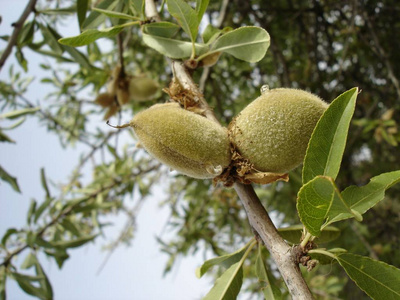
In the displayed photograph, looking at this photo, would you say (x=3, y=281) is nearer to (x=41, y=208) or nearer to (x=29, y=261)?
(x=29, y=261)

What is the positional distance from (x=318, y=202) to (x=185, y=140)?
33 cm

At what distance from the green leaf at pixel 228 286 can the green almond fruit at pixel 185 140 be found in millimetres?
272

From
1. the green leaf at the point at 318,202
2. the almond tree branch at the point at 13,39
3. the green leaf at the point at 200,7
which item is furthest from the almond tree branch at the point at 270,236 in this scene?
the almond tree branch at the point at 13,39

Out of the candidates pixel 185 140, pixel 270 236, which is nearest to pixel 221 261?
pixel 270 236

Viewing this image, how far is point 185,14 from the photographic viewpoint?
106 cm

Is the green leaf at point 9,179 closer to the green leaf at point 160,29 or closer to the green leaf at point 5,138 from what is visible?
the green leaf at point 5,138

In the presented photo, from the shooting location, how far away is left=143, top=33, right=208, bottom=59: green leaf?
1.15 meters

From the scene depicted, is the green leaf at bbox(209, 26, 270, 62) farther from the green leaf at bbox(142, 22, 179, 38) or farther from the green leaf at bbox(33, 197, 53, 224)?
the green leaf at bbox(33, 197, 53, 224)

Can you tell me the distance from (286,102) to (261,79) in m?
2.61

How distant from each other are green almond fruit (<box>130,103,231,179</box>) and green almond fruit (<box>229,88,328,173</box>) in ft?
0.20

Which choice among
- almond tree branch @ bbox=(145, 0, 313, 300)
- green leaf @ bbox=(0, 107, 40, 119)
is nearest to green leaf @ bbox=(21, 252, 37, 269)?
green leaf @ bbox=(0, 107, 40, 119)

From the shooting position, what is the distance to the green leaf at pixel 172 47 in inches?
45.1

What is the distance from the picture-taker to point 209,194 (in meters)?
3.23

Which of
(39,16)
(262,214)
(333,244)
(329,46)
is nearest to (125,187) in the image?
(39,16)
